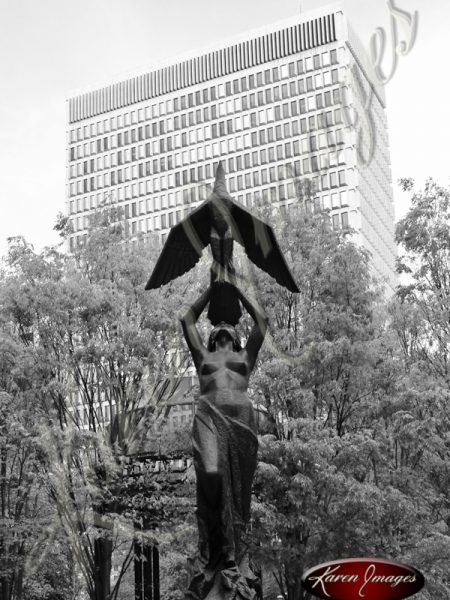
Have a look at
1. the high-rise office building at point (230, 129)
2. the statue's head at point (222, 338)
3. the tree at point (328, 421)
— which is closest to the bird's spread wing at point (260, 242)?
the statue's head at point (222, 338)

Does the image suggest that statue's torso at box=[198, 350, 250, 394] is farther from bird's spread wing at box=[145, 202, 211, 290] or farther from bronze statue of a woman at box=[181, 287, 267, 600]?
bird's spread wing at box=[145, 202, 211, 290]

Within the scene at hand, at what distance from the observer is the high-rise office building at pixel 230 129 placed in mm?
74875

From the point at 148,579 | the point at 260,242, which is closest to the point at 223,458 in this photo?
the point at 260,242

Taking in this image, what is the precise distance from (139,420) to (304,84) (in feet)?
197

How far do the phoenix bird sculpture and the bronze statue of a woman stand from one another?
0.95 ft

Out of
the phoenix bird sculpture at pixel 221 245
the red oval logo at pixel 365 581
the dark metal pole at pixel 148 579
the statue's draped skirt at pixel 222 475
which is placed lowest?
the dark metal pole at pixel 148 579

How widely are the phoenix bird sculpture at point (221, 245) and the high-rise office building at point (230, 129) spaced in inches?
1985

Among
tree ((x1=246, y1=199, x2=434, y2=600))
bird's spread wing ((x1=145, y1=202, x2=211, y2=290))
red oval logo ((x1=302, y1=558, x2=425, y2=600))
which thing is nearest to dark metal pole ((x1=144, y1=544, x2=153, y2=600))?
tree ((x1=246, y1=199, x2=434, y2=600))

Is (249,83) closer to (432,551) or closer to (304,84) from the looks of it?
(304,84)

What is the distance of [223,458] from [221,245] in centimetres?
238

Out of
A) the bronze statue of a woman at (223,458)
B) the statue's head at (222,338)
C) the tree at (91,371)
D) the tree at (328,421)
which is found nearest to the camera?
the bronze statue of a woman at (223,458)

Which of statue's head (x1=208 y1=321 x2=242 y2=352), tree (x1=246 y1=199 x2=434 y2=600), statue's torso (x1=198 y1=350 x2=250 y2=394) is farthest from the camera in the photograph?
tree (x1=246 y1=199 x2=434 y2=600)

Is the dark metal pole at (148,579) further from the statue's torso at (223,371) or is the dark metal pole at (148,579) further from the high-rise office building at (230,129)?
the high-rise office building at (230,129)

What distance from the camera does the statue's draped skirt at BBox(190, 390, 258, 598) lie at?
853 cm
